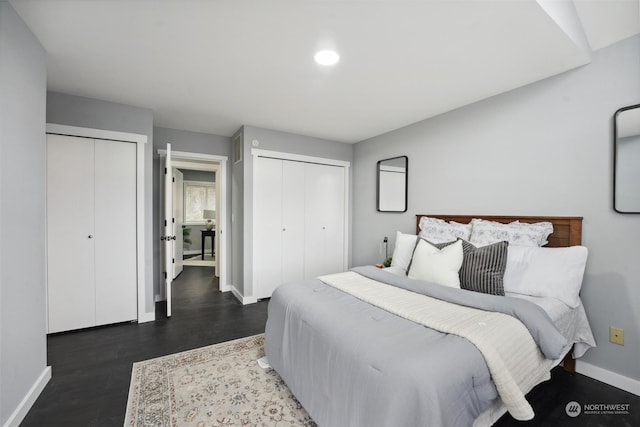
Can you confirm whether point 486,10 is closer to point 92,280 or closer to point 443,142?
point 443,142

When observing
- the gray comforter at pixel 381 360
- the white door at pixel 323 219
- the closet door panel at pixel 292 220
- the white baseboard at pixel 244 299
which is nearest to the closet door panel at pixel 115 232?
the white baseboard at pixel 244 299

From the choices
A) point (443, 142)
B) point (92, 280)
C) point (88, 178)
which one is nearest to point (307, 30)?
point (443, 142)

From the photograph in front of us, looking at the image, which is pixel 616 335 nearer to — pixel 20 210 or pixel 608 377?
pixel 608 377

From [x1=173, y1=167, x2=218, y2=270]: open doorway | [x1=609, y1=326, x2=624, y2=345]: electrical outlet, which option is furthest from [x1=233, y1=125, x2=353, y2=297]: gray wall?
[x1=173, y1=167, x2=218, y2=270]: open doorway

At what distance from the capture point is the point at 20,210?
1.69 meters

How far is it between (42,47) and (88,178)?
1302 mm

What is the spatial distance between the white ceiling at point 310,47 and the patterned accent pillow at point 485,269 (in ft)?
4.80

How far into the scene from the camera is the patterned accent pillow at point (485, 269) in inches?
81.3

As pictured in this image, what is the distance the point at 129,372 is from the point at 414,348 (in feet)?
7.24

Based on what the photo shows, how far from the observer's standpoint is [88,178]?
288 centimetres

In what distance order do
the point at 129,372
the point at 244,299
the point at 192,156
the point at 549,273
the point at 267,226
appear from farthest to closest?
the point at 192,156, the point at 267,226, the point at 244,299, the point at 129,372, the point at 549,273

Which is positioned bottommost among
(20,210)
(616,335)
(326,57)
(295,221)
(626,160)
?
A: (616,335)

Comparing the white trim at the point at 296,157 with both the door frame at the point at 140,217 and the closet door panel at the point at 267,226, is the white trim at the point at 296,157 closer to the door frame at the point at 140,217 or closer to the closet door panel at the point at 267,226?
the closet door panel at the point at 267,226

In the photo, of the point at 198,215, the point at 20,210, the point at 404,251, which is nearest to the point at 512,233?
the point at 404,251
